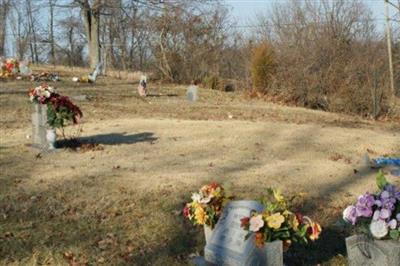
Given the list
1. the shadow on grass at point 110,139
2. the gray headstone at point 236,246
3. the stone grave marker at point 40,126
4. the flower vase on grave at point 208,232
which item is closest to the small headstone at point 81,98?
the shadow on grass at point 110,139

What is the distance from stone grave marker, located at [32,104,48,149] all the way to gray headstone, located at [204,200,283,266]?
479cm

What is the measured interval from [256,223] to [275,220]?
16cm

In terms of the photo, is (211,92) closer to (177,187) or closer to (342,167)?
(342,167)

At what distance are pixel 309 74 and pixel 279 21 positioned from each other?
307 inches

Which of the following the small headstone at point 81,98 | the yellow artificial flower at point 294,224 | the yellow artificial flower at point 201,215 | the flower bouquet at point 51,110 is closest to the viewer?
the yellow artificial flower at point 294,224

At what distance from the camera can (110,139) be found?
1104 centimetres

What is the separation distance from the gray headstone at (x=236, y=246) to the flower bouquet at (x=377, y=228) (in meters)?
0.63

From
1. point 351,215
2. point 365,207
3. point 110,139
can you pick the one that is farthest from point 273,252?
point 110,139

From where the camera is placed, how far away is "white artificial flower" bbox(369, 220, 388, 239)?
5020 mm

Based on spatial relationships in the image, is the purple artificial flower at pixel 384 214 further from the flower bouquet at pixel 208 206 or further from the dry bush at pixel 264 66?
the dry bush at pixel 264 66

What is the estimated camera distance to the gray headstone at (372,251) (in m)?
5.03

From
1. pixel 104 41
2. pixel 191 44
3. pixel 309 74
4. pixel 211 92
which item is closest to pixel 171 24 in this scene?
pixel 191 44

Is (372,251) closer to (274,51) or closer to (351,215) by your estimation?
(351,215)

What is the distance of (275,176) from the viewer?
857 cm
